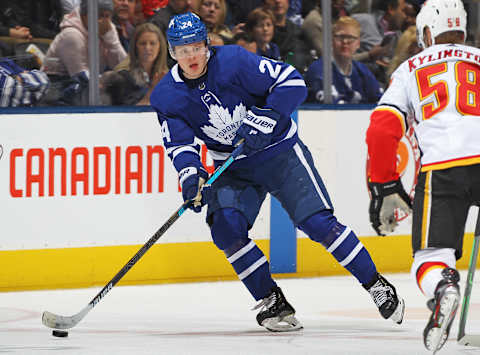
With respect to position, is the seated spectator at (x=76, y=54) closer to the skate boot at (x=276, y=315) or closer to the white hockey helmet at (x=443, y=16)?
the skate boot at (x=276, y=315)

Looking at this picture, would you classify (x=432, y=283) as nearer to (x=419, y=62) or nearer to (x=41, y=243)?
(x=419, y=62)

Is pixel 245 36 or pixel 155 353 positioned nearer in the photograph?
pixel 155 353

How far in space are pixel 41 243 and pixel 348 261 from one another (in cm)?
186

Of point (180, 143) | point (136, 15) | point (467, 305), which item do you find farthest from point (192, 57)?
point (136, 15)

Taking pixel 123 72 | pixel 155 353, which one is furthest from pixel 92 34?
pixel 155 353

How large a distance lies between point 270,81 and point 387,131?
3.15 feet

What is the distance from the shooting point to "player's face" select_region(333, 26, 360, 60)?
6.55m

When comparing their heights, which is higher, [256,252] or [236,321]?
[256,252]

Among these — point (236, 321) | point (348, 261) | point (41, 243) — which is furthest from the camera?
point (41, 243)

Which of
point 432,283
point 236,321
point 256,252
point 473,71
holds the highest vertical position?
point 473,71

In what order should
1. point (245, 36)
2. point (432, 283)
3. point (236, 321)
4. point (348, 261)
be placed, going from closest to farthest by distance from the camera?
point (432, 283)
point (348, 261)
point (236, 321)
point (245, 36)

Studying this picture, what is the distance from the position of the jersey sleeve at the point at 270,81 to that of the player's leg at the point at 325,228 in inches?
9.3

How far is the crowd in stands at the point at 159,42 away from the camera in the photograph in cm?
578

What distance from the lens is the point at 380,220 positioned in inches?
155
